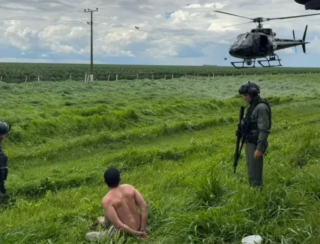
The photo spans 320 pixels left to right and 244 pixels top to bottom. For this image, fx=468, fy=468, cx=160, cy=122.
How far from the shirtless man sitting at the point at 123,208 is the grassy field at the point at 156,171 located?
171mm

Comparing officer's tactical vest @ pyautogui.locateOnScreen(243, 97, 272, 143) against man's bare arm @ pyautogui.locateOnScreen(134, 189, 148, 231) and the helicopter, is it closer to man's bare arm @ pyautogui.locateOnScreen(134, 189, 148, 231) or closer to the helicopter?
man's bare arm @ pyautogui.locateOnScreen(134, 189, 148, 231)

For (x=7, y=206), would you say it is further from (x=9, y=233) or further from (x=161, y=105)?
(x=161, y=105)

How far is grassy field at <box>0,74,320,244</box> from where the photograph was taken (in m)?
5.16

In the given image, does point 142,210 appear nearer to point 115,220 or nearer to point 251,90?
point 115,220

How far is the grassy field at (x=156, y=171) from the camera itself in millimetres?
5160

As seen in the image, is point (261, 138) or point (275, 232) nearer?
point (275, 232)

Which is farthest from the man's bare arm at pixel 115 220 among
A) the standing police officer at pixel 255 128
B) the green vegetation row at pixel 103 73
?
the green vegetation row at pixel 103 73

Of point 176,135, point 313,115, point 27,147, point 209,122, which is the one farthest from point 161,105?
point 27,147

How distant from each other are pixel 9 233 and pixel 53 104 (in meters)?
13.4

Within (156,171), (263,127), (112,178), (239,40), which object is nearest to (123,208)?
(112,178)

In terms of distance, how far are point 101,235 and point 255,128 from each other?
2599 millimetres

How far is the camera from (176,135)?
15.1 meters

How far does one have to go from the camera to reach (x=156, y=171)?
32.7 ft

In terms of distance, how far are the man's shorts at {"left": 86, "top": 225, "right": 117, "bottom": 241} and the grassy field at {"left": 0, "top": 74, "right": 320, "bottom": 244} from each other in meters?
0.15
